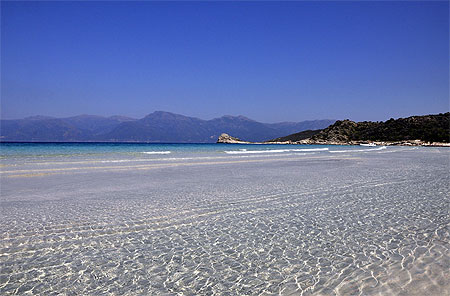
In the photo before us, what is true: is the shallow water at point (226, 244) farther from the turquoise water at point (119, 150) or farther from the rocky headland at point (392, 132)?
the rocky headland at point (392, 132)

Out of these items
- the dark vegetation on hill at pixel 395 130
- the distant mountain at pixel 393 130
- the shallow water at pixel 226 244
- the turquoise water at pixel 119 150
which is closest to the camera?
the shallow water at pixel 226 244

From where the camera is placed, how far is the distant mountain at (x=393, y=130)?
303ft

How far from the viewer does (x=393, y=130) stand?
103 metres

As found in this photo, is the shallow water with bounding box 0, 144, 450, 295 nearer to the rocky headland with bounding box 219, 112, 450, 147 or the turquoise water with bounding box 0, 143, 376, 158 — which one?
the turquoise water with bounding box 0, 143, 376, 158

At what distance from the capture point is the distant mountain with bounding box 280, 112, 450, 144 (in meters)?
92.4

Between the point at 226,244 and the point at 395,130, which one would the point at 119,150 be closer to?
the point at 226,244

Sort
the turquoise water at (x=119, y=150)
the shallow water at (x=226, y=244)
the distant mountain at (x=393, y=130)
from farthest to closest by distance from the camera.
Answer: the distant mountain at (x=393, y=130) → the turquoise water at (x=119, y=150) → the shallow water at (x=226, y=244)

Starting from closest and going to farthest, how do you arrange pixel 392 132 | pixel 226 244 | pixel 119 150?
pixel 226 244, pixel 119 150, pixel 392 132

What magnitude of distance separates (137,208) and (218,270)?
368 centimetres

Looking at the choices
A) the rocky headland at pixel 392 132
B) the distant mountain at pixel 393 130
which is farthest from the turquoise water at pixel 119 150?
the distant mountain at pixel 393 130

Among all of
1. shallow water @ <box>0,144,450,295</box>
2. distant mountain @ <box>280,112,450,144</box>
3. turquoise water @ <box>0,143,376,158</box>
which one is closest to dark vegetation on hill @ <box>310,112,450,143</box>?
distant mountain @ <box>280,112,450,144</box>

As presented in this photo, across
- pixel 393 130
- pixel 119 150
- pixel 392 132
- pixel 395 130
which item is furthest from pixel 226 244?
pixel 393 130

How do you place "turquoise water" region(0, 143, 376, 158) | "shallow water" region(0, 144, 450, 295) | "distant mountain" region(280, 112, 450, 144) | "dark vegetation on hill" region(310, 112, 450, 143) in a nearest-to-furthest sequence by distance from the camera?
"shallow water" region(0, 144, 450, 295) → "turquoise water" region(0, 143, 376, 158) → "dark vegetation on hill" region(310, 112, 450, 143) → "distant mountain" region(280, 112, 450, 144)

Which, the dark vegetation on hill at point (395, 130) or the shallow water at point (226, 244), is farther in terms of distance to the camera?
the dark vegetation on hill at point (395, 130)
